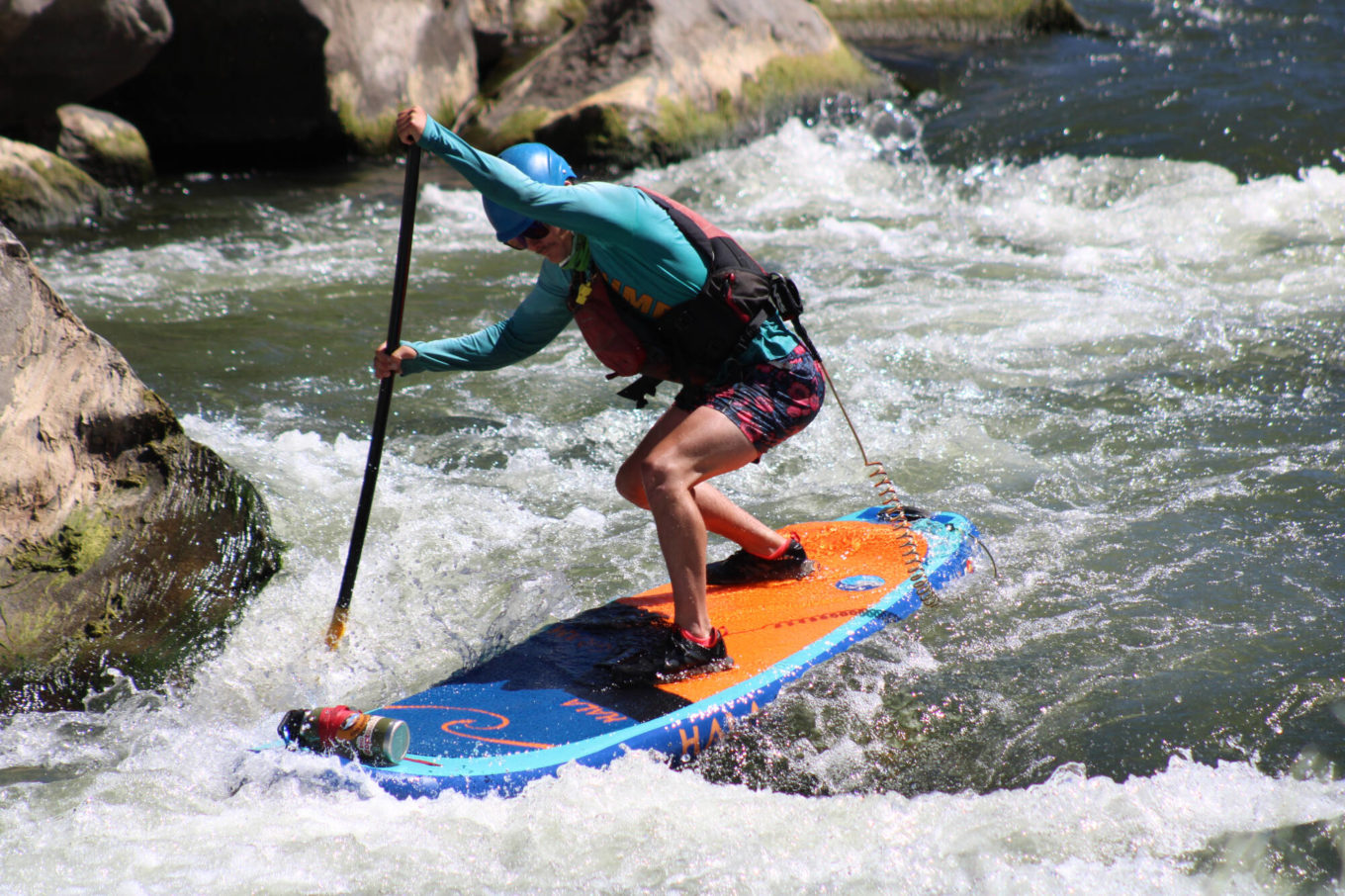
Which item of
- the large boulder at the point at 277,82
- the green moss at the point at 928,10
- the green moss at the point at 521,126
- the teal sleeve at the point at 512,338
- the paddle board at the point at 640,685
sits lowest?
the paddle board at the point at 640,685

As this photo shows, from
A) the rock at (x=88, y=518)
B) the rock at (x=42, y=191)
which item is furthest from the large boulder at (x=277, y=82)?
the rock at (x=88, y=518)

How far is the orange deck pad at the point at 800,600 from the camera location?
136 inches

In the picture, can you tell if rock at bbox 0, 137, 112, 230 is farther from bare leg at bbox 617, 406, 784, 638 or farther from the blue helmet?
bare leg at bbox 617, 406, 784, 638

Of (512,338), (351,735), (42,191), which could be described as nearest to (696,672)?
(351,735)

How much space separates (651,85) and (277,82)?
358cm

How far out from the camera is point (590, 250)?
128 inches

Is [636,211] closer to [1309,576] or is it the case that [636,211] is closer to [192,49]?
[1309,576]

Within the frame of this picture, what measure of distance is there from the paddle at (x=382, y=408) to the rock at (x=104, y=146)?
7.45 m

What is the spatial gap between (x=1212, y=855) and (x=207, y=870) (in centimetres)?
239

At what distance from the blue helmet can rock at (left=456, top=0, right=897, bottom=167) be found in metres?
7.44

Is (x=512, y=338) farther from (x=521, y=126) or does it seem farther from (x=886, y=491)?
(x=521, y=126)

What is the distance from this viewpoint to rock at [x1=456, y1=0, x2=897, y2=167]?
10.4 metres

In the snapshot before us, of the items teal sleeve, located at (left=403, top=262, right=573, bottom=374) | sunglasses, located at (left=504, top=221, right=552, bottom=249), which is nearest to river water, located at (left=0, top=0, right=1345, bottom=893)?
teal sleeve, located at (left=403, top=262, right=573, bottom=374)

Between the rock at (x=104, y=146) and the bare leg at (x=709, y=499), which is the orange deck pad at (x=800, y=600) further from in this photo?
the rock at (x=104, y=146)
